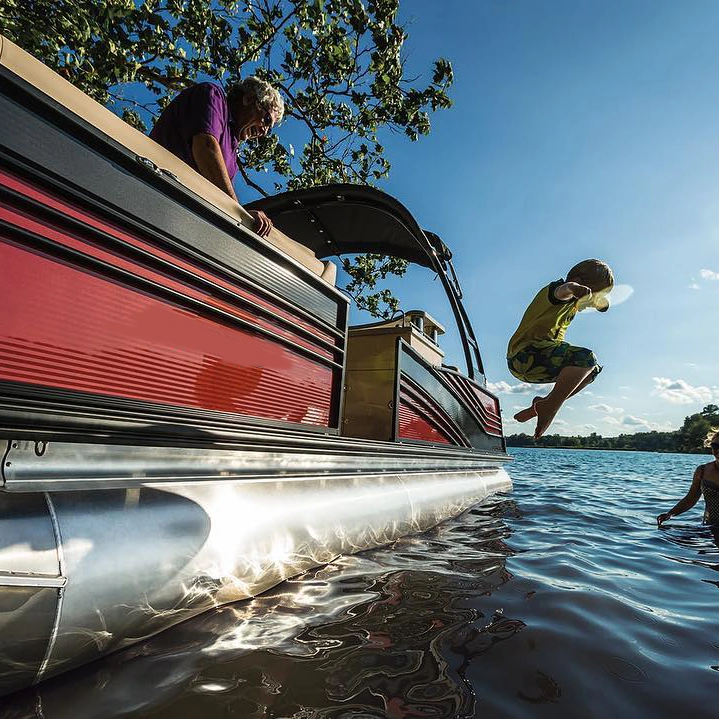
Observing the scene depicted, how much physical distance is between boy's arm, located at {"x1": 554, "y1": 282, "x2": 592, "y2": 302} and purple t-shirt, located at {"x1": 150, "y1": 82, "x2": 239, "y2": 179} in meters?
2.93

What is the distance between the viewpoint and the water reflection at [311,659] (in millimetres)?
1124

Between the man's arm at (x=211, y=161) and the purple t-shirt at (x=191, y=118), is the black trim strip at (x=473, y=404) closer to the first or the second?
the man's arm at (x=211, y=161)

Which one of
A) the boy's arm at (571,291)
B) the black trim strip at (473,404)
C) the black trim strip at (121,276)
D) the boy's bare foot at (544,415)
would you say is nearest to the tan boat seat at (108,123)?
the black trim strip at (121,276)

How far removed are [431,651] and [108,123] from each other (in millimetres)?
2169

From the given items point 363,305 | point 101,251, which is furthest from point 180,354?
point 363,305

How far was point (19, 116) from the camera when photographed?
1320 millimetres

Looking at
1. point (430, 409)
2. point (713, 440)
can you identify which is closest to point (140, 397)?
point (430, 409)

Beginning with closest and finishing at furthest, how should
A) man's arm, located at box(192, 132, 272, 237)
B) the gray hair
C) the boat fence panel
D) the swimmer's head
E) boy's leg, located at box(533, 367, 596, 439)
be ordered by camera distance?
the boat fence panel → man's arm, located at box(192, 132, 272, 237) → the gray hair → boy's leg, located at box(533, 367, 596, 439) → the swimmer's head

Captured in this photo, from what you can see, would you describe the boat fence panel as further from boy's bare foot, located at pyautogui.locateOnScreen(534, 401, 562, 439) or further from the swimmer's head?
the swimmer's head

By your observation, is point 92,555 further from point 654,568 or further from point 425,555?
point 654,568

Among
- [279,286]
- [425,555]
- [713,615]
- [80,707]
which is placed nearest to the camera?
[80,707]

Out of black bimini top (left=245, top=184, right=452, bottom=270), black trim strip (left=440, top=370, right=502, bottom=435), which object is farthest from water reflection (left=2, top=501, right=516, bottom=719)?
black bimini top (left=245, top=184, right=452, bottom=270)

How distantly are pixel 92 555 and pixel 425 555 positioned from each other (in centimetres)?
192

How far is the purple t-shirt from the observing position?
2.33 m
